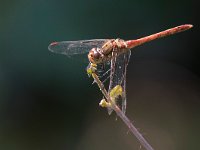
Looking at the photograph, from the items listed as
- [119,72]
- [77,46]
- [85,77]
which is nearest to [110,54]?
[119,72]

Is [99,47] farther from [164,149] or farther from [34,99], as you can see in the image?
[34,99]

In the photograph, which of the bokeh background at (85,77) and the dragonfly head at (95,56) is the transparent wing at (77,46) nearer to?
the dragonfly head at (95,56)

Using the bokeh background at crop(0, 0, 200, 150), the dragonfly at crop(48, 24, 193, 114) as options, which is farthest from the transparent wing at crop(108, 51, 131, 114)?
the bokeh background at crop(0, 0, 200, 150)

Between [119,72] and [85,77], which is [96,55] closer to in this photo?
[119,72]

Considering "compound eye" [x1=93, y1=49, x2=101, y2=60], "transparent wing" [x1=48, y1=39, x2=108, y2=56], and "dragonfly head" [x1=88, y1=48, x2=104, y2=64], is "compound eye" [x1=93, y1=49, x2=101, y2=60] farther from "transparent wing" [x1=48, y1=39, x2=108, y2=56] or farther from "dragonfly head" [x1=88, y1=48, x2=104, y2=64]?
"transparent wing" [x1=48, y1=39, x2=108, y2=56]

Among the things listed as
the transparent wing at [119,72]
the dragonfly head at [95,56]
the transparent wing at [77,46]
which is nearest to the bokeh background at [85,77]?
the transparent wing at [77,46]

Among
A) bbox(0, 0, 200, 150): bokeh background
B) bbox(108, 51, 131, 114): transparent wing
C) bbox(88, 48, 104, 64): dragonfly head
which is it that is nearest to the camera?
bbox(108, 51, 131, 114): transparent wing
